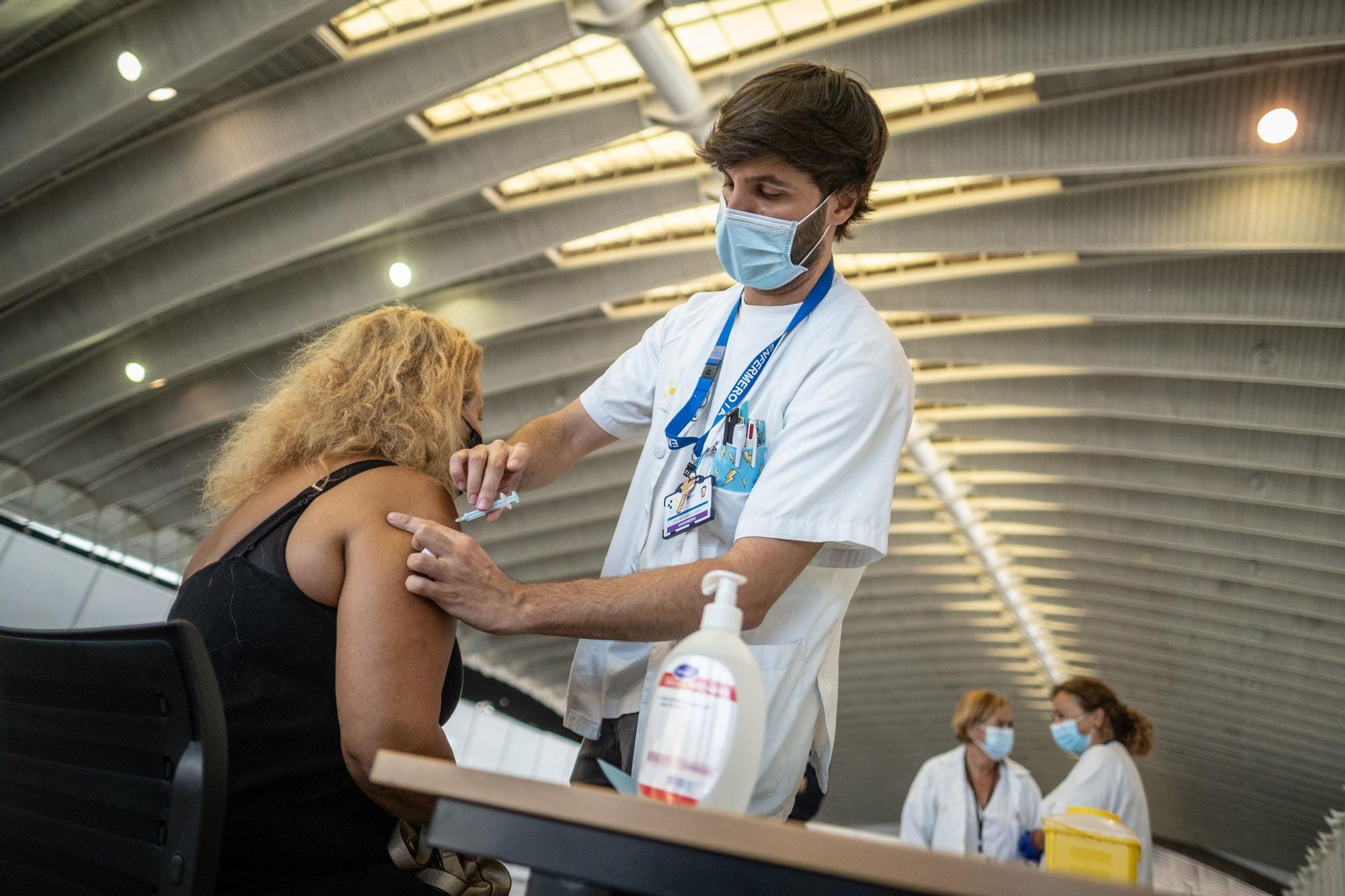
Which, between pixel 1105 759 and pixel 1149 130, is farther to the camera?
pixel 1149 130

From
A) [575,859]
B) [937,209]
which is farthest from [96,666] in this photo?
[937,209]

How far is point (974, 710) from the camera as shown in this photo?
8.27 m

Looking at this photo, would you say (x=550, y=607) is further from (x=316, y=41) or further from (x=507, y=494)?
(x=316, y=41)

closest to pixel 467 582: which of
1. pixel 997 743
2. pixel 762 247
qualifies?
pixel 762 247

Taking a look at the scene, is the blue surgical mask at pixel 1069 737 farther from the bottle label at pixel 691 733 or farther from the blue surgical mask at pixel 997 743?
the bottle label at pixel 691 733

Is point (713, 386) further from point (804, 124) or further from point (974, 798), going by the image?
point (974, 798)

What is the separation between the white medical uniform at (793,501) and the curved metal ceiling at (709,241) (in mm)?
3928

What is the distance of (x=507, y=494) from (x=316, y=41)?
9852 millimetres

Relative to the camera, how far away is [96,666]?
1517 millimetres

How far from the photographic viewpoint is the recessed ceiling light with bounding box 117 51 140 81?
10.3 m

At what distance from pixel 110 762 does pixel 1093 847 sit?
6.51 feet

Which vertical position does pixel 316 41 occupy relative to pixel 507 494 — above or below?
above

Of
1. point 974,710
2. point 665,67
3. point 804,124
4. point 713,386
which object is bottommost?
point 713,386

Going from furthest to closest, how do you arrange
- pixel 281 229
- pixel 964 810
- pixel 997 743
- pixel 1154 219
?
pixel 281 229, pixel 1154 219, pixel 997 743, pixel 964 810
